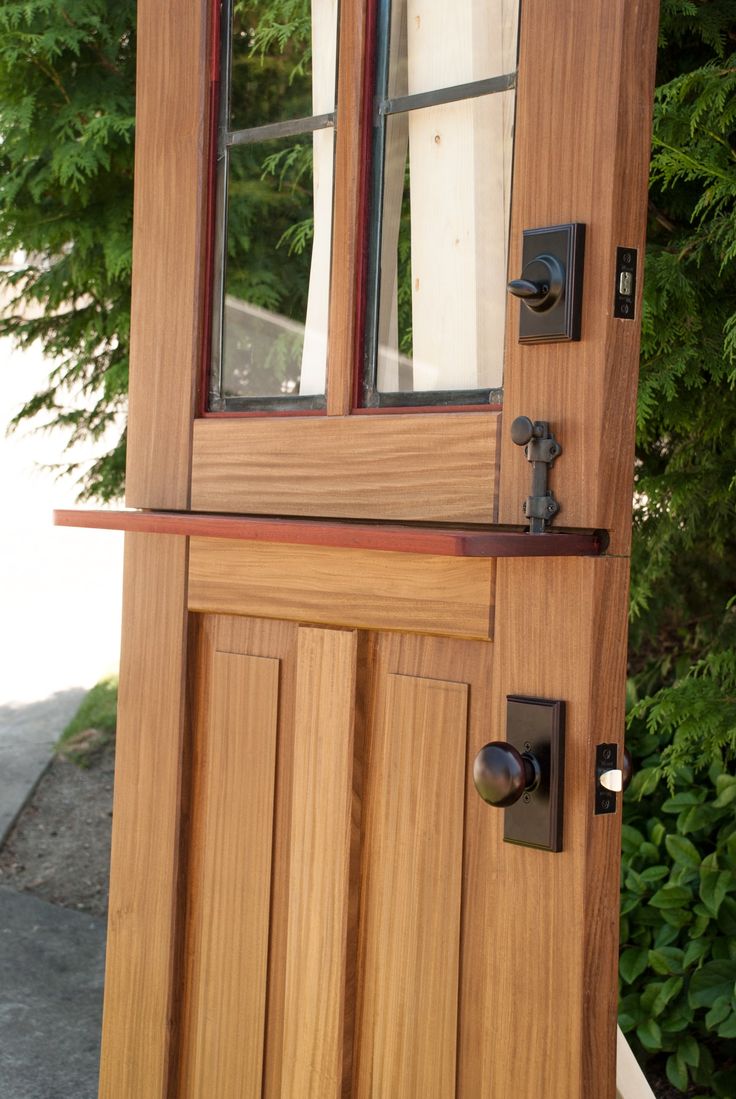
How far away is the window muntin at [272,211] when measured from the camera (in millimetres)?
1419

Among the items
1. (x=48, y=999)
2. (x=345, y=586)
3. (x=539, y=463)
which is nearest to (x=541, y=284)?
(x=539, y=463)

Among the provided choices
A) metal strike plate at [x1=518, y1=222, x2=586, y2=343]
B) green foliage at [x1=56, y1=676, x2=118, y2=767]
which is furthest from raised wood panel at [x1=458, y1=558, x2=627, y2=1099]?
green foliage at [x1=56, y1=676, x2=118, y2=767]

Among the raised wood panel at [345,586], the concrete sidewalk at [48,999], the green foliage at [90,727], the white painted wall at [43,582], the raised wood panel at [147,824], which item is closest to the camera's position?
the raised wood panel at [345,586]

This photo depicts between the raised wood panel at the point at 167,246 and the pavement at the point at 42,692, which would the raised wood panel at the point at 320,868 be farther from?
the pavement at the point at 42,692

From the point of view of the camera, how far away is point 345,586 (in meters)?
1.32

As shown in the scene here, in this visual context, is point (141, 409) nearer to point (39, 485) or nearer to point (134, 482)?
point (134, 482)

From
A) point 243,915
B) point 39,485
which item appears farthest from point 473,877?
point 39,485

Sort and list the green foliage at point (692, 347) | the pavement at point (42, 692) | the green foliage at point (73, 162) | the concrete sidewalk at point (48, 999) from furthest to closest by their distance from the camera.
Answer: the green foliage at point (73, 162), the pavement at point (42, 692), the concrete sidewalk at point (48, 999), the green foliage at point (692, 347)

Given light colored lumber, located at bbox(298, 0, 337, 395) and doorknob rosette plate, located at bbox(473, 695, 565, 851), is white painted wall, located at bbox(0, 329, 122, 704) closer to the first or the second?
light colored lumber, located at bbox(298, 0, 337, 395)

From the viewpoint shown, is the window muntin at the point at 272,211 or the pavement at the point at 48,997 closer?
the window muntin at the point at 272,211

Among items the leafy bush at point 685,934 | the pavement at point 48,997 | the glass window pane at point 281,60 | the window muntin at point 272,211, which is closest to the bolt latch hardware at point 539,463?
the window muntin at point 272,211

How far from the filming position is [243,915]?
1.43 m

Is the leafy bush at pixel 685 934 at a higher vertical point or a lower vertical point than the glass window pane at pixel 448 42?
lower

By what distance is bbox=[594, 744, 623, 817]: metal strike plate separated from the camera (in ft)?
3.67
